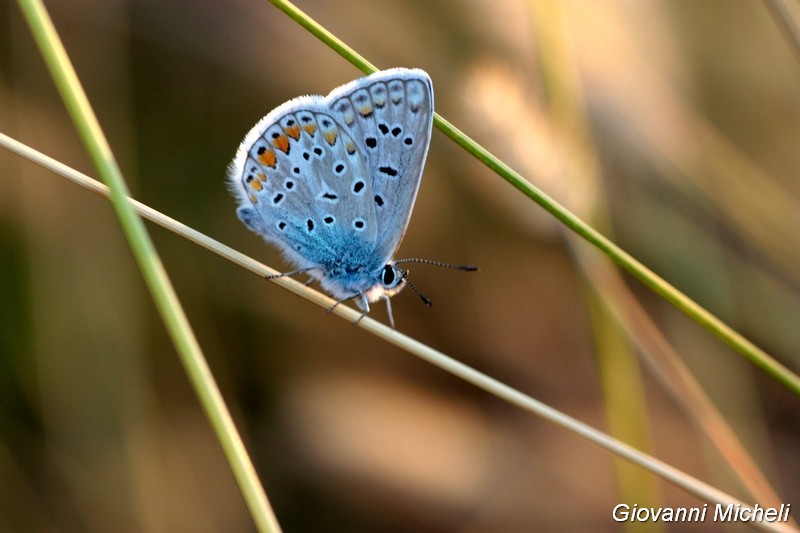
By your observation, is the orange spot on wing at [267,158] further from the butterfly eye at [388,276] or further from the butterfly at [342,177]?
the butterfly eye at [388,276]

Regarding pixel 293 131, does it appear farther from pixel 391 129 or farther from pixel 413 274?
pixel 413 274

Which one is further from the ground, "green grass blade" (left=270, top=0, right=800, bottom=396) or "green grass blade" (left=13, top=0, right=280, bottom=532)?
"green grass blade" (left=270, top=0, right=800, bottom=396)

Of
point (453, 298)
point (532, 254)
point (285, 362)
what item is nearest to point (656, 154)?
point (532, 254)

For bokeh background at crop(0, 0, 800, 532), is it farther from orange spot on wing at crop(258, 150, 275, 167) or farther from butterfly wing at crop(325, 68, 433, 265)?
orange spot on wing at crop(258, 150, 275, 167)

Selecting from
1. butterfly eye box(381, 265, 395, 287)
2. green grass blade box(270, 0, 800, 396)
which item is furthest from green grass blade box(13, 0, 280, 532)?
butterfly eye box(381, 265, 395, 287)

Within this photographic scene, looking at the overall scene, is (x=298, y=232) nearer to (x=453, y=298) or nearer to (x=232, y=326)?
(x=232, y=326)

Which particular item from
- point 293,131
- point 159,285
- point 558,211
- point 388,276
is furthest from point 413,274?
point 159,285
